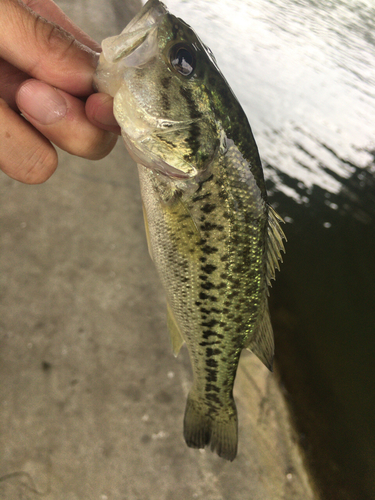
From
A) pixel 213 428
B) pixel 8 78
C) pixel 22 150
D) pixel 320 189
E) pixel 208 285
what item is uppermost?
pixel 8 78

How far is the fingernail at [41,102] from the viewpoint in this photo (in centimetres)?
93

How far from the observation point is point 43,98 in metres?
0.94

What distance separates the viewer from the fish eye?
3.41ft

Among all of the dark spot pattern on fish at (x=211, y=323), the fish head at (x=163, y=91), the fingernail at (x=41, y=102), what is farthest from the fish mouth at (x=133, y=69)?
the dark spot pattern on fish at (x=211, y=323)

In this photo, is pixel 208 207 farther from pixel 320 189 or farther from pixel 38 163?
pixel 320 189

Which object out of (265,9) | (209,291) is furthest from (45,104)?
(265,9)

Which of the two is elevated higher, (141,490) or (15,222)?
(15,222)

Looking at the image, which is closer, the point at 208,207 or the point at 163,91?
the point at 163,91

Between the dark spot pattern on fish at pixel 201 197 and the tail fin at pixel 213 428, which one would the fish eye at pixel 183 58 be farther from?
the tail fin at pixel 213 428

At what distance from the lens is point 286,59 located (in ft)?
25.0

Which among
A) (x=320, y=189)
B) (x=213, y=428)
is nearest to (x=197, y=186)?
(x=213, y=428)

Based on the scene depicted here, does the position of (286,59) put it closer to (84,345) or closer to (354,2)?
(354,2)

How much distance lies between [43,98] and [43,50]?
12 centimetres

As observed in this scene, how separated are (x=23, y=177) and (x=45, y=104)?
0.83 feet
